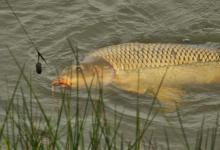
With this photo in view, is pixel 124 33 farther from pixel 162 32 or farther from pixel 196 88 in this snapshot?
pixel 196 88

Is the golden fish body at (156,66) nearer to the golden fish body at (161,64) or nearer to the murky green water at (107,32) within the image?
Result: the golden fish body at (161,64)

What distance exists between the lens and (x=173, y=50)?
6340mm

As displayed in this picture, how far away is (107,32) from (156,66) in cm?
139

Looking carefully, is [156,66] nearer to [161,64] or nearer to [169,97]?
[161,64]

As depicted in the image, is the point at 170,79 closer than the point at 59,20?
Yes

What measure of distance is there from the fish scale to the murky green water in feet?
0.85

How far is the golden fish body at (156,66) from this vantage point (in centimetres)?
627

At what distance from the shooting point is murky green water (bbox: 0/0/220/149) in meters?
6.11

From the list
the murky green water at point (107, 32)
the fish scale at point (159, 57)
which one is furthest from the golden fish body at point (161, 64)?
the murky green water at point (107, 32)

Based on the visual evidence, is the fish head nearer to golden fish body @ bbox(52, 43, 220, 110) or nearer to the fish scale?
golden fish body @ bbox(52, 43, 220, 110)

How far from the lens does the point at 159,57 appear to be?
20.7ft

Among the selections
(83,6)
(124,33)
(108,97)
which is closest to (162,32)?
(124,33)

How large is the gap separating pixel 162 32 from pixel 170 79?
1.33m

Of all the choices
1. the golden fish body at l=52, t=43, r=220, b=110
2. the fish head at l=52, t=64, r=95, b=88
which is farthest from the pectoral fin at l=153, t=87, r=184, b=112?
the fish head at l=52, t=64, r=95, b=88
